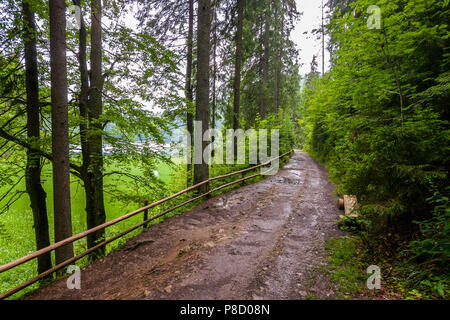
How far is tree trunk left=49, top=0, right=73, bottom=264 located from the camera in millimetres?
3955

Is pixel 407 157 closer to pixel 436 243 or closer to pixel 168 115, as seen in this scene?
pixel 436 243

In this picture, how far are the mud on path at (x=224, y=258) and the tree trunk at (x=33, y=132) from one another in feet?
10.3

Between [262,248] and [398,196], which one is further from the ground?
[398,196]

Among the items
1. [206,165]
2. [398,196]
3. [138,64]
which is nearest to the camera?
[398,196]

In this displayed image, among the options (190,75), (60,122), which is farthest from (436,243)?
(190,75)

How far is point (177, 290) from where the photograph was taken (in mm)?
3213

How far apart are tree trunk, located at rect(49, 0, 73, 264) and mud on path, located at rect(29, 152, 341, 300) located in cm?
124

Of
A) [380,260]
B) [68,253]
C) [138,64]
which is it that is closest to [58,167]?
[68,253]

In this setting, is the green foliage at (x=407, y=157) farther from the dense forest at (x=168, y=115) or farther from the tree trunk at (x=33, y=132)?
the tree trunk at (x=33, y=132)

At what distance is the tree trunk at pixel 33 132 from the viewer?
5.25m

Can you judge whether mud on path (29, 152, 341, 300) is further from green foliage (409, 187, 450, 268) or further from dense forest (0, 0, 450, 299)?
green foliage (409, 187, 450, 268)

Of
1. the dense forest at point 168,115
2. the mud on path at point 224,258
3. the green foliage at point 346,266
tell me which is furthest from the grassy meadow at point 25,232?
the green foliage at point 346,266
